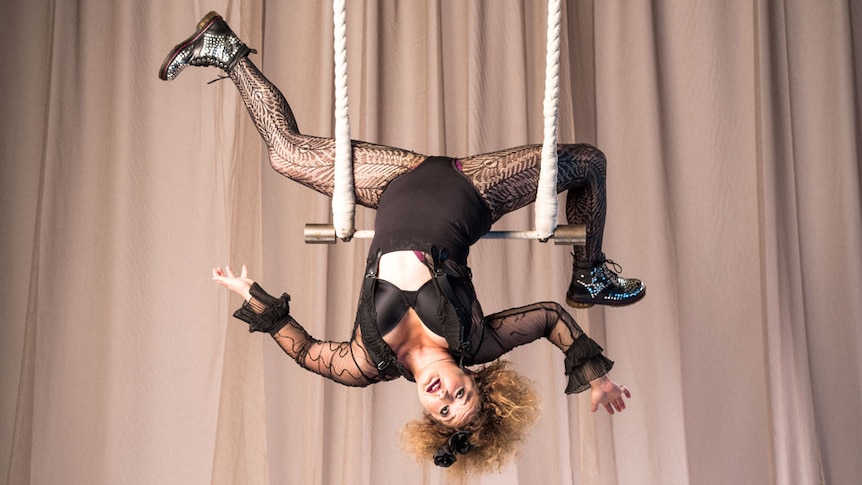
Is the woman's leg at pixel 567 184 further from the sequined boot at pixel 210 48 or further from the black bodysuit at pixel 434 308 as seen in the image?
the sequined boot at pixel 210 48

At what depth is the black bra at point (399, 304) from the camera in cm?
233

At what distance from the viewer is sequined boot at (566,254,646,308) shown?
8.79ft

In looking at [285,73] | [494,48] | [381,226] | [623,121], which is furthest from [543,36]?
[381,226]

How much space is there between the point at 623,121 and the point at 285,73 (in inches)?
58.9

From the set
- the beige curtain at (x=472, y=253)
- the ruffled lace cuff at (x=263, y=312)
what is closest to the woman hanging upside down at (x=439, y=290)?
the ruffled lace cuff at (x=263, y=312)

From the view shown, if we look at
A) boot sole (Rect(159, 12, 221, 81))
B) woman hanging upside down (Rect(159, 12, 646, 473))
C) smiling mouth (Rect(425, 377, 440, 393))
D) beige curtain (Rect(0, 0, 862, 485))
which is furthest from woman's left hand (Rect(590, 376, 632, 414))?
boot sole (Rect(159, 12, 221, 81))

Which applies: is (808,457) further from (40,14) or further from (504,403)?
(40,14)

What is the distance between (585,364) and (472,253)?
1.37m

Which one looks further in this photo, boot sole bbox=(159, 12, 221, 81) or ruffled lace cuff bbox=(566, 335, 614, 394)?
boot sole bbox=(159, 12, 221, 81)

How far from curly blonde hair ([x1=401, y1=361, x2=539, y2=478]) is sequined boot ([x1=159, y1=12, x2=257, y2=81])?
3.96 feet

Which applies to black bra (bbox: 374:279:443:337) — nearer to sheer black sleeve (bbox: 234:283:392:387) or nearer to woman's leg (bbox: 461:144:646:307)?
sheer black sleeve (bbox: 234:283:392:387)

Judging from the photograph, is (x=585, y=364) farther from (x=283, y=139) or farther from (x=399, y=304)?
(x=283, y=139)

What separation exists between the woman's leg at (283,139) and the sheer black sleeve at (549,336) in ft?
1.65

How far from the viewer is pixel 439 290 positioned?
7.54 ft
